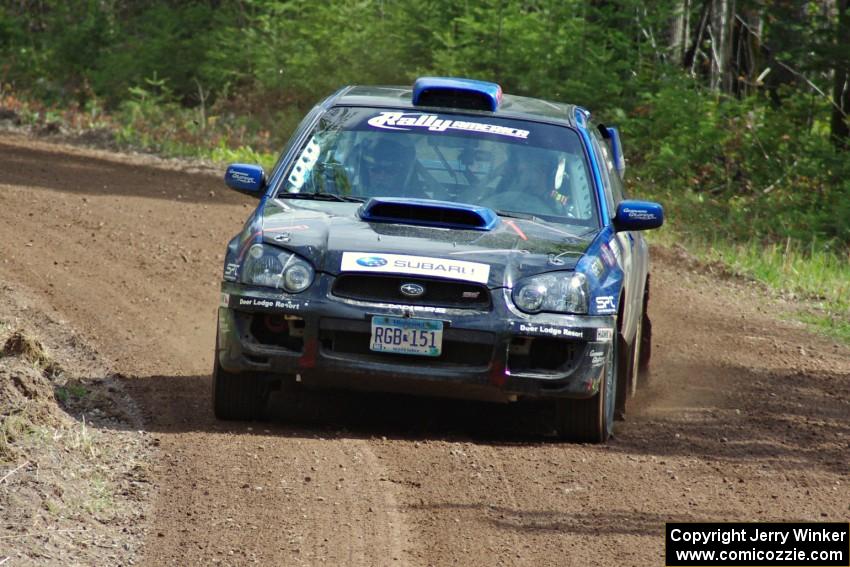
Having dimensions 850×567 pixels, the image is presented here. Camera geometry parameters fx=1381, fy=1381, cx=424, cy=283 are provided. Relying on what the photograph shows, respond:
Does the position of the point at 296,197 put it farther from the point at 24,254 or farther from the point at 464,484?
the point at 24,254

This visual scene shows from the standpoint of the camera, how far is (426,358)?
6684mm

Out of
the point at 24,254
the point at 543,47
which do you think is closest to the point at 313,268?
the point at 24,254

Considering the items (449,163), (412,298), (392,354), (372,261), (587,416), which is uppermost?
(449,163)

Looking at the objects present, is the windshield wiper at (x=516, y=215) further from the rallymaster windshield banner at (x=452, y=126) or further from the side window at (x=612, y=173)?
the side window at (x=612, y=173)

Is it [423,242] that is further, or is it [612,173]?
[612,173]

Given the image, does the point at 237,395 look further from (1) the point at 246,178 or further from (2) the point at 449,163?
(2) the point at 449,163

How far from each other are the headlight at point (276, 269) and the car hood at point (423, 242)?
1.9 inches

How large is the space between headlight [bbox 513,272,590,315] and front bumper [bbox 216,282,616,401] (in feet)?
0.15

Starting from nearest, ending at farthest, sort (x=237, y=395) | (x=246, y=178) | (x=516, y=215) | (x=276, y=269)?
(x=276, y=269) → (x=237, y=395) → (x=516, y=215) → (x=246, y=178)

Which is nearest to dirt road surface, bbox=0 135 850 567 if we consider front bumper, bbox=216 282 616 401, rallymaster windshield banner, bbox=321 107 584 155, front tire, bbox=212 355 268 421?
front tire, bbox=212 355 268 421

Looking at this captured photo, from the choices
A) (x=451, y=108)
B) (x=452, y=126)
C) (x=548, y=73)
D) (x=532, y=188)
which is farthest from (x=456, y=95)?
(x=548, y=73)

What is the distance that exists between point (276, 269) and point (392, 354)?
0.71 metres

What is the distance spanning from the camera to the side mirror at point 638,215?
7484 mm

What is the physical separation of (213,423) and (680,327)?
5654 millimetres
